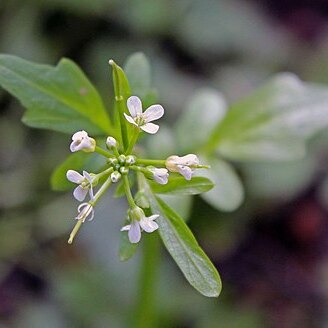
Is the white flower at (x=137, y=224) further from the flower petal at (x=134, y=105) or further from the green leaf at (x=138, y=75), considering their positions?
the green leaf at (x=138, y=75)

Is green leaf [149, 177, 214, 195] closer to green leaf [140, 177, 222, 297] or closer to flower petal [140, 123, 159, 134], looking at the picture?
green leaf [140, 177, 222, 297]

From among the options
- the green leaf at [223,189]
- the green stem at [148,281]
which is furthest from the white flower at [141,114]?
the green stem at [148,281]

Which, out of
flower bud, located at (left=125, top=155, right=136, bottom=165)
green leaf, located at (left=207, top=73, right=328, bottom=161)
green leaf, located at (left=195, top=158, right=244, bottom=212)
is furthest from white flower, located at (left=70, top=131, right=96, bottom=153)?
green leaf, located at (left=207, top=73, right=328, bottom=161)

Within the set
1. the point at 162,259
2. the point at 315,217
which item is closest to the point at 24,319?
the point at 162,259

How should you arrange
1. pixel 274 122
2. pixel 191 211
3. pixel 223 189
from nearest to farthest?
pixel 223 189, pixel 274 122, pixel 191 211

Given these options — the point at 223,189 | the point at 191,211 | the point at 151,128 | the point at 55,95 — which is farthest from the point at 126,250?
the point at 191,211

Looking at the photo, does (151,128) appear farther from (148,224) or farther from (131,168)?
(148,224)
